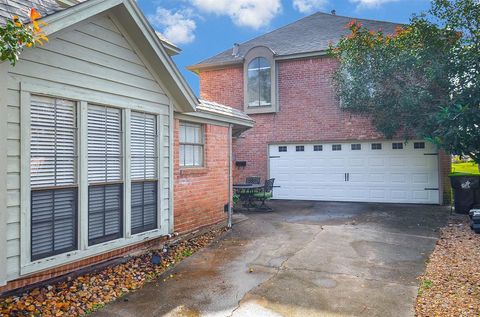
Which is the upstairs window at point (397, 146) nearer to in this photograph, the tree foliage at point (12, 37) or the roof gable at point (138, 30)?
the roof gable at point (138, 30)

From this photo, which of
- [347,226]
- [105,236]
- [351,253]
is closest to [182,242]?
[105,236]

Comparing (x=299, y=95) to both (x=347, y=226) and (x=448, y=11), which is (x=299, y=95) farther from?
(x=347, y=226)

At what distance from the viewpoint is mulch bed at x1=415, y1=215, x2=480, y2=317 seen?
165 inches

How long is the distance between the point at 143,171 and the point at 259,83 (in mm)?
9334

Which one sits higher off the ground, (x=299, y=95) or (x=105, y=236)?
(x=299, y=95)

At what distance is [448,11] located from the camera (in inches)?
379

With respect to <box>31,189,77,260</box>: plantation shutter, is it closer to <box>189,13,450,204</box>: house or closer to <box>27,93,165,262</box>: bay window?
<box>27,93,165,262</box>: bay window

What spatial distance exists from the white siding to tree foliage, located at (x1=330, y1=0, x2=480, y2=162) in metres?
7.08

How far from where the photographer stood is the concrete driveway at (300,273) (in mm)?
4297

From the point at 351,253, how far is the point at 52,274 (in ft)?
16.5

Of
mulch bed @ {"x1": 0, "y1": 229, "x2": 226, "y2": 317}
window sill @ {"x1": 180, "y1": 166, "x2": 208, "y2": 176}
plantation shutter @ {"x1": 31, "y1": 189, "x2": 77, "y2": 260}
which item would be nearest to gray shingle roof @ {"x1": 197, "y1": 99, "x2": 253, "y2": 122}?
window sill @ {"x1": 180, "y1": 166, "x2": 208, "y2": 176}

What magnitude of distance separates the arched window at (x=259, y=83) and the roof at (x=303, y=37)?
A: 613 mm

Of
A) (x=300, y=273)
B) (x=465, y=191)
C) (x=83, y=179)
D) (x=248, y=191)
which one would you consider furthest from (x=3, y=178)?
(x=465, y=191)

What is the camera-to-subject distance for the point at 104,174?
17.5 feet
